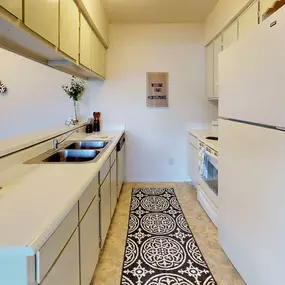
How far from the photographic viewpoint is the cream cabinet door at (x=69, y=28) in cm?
225

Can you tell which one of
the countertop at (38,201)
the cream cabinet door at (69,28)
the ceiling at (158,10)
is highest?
the ceiling at (158,10)

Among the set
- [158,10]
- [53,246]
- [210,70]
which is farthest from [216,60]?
[53,246]

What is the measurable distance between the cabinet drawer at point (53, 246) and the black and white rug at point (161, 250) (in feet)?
3.30

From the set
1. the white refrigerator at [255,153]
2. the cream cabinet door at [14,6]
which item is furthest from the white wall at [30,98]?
the cream cabinet door at [14,6]

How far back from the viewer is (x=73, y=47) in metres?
2.60

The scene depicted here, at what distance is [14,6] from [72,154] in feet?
5.27

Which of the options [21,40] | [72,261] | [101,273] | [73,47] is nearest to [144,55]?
[73,47]

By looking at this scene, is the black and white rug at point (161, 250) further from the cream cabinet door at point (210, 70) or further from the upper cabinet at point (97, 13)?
the upper cabinet at point (97, 13)

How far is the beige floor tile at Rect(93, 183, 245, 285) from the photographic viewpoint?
2.26 metres

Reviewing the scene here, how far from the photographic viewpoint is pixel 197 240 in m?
2.88

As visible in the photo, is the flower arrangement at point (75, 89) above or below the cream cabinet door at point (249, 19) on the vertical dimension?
below

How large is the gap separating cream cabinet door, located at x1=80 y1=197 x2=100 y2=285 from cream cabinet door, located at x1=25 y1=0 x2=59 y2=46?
3.82ft

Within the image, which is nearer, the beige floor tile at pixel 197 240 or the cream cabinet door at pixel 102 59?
the beige floor tile at pixel 197 240

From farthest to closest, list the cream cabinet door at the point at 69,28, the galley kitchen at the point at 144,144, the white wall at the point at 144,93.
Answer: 1. the white wall at the point at 144,93
2. the cream cabinet door at the point at 69,28
3. the galley kitchen at the point at 144,144
